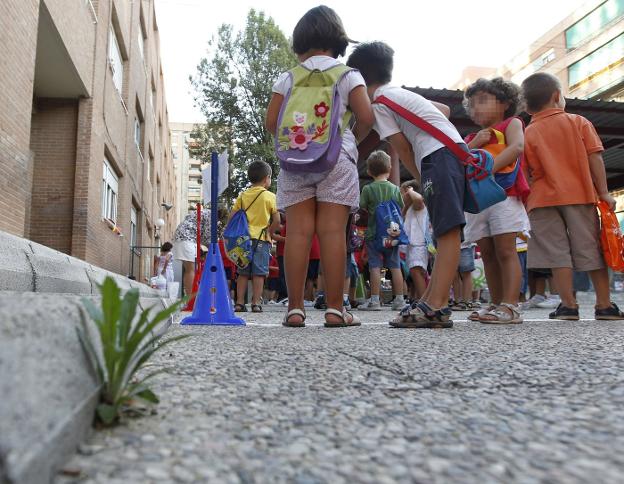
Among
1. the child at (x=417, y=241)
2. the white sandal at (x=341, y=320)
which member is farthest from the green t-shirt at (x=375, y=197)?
the white sandal at (x=341, y=320)

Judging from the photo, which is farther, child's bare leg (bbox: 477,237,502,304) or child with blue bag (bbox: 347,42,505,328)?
child's bare leg (bbox: 477,237,502,304)

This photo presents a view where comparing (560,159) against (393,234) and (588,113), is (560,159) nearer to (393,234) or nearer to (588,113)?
(393,234)

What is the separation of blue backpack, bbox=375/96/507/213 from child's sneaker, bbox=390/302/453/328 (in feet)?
2.14

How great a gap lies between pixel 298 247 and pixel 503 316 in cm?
141

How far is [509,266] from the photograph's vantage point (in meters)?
3.57

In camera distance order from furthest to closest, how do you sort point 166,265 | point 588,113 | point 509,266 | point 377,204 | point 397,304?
point 166,265 < point 588,113 < point 397,304 < point 377,204 < point 509,266

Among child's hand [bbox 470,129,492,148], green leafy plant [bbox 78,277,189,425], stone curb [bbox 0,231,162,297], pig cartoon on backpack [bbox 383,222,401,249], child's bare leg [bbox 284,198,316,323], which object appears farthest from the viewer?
pig cartoon on backpack [bbox 383,222,401,249]

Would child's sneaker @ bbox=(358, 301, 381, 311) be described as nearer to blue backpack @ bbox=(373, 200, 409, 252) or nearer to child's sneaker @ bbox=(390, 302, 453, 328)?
blue backpack @ bbox=(373, 200, 409, 252)

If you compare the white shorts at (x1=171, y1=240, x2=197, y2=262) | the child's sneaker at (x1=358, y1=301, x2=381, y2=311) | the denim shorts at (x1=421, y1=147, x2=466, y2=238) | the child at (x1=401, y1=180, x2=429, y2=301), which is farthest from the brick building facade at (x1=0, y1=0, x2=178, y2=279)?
the denim shorts at (x1=421, y1=147, x2=466, y2=238)

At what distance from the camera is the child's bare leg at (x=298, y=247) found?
131 inches

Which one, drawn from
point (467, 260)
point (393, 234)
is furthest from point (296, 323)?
point (467, 260)

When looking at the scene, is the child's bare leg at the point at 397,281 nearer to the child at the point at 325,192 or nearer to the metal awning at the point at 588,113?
the child at the point at 325,192

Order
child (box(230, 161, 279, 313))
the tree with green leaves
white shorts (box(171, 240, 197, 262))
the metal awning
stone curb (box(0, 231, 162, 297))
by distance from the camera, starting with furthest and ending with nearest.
Answer: 1. the tree with green leaves
2. the metal awning
3. white shorts (box(171, 240, 197, 262))
4. child (box(230, 161, 279, 313))
5. stone curb (box(0, 231, 162, 297))

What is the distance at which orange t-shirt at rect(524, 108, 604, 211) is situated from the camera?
3770 mm
